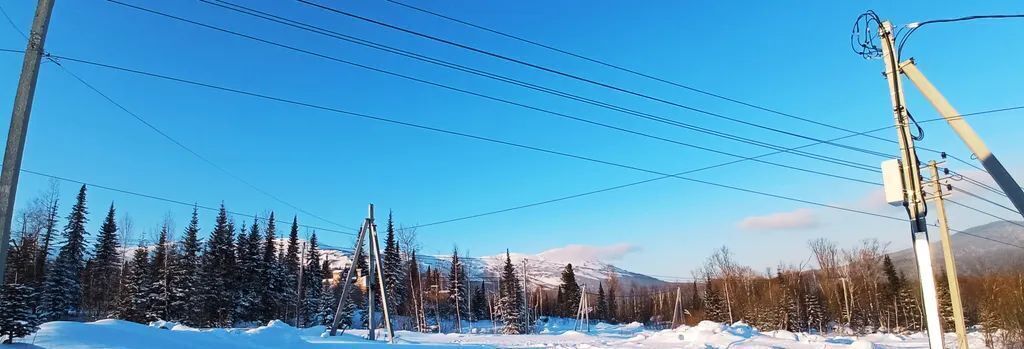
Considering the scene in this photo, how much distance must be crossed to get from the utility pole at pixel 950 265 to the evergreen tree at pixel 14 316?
16027mm

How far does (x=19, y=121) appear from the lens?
679 centimetres

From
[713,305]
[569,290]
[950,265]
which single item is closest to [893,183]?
[950,265]

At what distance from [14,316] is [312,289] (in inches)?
2197

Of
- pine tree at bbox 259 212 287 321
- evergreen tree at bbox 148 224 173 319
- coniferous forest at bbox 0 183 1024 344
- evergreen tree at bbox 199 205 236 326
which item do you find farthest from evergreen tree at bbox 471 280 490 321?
evergreen tree at bbox 148 224 173 319

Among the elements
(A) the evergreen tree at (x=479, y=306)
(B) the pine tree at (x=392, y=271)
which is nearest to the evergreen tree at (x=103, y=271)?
(B) the pine tree at (x=392, y=271)

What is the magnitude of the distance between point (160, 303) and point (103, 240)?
50.5ft

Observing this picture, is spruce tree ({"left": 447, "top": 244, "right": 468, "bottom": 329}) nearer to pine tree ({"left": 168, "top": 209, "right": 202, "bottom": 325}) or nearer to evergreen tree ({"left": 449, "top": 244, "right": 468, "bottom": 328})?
evergreen tree ({"left": 449, "top": 244, "right": 468, "bottom": 328})

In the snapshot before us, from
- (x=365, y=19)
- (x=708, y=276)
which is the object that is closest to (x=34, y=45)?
(x=365, y=19)

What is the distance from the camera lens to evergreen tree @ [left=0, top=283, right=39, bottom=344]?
9.95 metres

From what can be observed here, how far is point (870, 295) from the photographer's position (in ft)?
229

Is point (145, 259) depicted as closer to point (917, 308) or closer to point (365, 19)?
point (365, 19)

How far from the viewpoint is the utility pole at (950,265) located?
1158 centimetres

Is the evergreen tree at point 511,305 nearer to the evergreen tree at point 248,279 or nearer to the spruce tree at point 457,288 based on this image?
the spruce tree at point 457,288

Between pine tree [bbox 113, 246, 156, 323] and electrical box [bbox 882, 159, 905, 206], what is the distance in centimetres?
5126
